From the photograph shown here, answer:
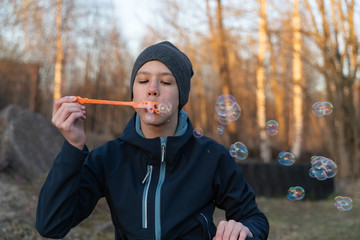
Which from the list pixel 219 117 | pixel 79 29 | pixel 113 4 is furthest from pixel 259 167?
pixel 113 4

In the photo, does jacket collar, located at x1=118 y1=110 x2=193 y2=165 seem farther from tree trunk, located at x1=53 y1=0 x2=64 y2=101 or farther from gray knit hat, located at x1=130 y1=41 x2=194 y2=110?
tree trunk, located at x1=53 y1=0 x2=64 y2=101

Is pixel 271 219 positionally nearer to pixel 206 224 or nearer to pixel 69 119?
pixel 206 224

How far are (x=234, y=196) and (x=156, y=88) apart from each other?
0.54 meters

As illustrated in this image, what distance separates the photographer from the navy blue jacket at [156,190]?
140 cm

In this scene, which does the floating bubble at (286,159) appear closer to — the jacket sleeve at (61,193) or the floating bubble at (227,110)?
the floating bubble at (227,110)

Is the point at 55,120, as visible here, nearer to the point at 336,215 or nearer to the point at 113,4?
the point at 336,215

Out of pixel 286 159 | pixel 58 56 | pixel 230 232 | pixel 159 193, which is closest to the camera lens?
pixel 230 232

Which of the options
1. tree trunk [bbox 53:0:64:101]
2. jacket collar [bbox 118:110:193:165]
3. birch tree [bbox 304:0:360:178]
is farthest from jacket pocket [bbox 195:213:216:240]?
tree trunk [bbox 53:0:64:101]

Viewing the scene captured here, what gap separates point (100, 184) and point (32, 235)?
64.5 inches

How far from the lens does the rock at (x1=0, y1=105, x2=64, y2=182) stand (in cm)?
427

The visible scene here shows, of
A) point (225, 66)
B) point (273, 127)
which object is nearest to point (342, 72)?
point (225, 66)

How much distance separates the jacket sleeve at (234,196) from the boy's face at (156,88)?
317mm

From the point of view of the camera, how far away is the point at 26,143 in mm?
4586

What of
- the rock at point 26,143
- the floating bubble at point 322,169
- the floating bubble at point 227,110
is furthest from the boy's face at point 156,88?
the rock at point 26,143
